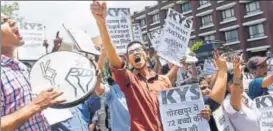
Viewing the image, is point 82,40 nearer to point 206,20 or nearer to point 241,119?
point 241,119

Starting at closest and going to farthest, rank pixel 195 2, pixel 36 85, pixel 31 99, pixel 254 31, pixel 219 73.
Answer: pixel 31 99, pixel 36 85, pixel 219 73, pixel 254 31, pixel 195 2

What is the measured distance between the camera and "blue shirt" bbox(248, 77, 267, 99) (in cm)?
457

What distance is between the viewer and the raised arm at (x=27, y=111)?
2279 mm

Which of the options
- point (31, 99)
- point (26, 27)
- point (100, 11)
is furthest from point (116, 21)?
point (31, 99)

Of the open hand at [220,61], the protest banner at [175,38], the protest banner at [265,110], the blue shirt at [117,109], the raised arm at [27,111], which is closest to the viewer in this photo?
the raised arm at [27,111]

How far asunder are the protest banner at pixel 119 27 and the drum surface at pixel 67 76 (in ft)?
9.01

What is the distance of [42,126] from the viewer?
106 inches

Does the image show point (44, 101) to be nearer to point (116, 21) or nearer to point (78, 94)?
point (78, 94)

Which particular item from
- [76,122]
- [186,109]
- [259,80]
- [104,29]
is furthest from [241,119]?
[104,29]

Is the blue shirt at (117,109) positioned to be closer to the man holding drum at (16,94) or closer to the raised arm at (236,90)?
the raised arm at (236,90)

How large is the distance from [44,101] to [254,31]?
126 ft

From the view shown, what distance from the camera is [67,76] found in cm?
284

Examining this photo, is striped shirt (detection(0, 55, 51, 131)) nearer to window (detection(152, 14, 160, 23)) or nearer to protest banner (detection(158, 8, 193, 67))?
protest banner (detection(158, 8, 193, 67))

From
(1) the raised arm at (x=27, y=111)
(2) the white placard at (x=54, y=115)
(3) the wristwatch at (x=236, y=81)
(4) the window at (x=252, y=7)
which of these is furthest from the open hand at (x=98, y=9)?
(4) the window at (x=252, y=7)
